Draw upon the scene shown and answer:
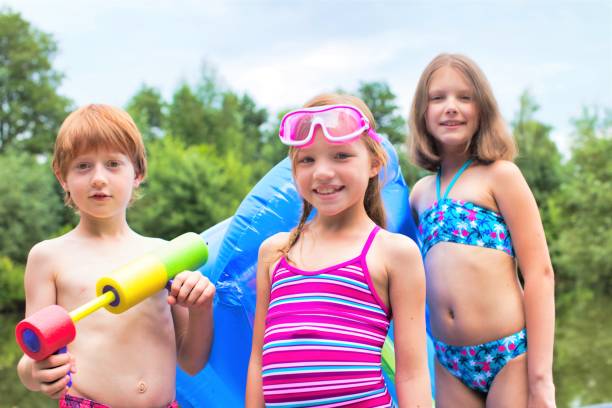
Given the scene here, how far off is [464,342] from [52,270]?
1451 mm

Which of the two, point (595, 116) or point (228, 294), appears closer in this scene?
point (228, 294)

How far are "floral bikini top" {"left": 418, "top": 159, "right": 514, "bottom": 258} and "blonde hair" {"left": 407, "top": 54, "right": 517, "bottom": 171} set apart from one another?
21 cm

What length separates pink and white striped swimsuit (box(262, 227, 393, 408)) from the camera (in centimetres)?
196

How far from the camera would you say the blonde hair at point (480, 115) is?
2533 mm

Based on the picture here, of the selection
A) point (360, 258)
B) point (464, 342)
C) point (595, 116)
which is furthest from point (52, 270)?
point (595, 116)

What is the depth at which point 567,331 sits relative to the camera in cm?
1374

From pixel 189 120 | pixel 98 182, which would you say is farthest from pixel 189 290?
pixel 189 120

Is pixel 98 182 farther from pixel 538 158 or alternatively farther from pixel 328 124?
pixel 538 158

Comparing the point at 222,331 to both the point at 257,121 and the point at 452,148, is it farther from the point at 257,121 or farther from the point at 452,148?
the point at 257,121

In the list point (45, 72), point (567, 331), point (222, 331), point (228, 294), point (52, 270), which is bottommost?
point (567, 331)

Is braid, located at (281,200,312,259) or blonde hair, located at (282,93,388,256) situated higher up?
blonde hair, located at (282,93,388,256)

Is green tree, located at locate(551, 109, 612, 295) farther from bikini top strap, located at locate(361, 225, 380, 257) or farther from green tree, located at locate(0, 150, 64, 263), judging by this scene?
bikini top strap, located at locate(361, 225, 380, 257)

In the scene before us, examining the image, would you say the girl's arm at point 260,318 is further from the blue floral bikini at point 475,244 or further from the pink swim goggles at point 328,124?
the blue floral bikini at point 475,244

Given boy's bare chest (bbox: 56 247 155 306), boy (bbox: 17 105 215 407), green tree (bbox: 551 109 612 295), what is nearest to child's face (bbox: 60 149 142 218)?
boy (bbox: 17 105 215 407)
